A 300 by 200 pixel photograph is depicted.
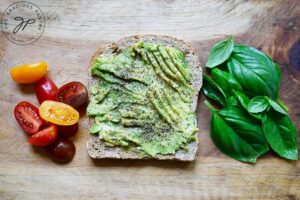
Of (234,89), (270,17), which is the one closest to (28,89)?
(234,89)

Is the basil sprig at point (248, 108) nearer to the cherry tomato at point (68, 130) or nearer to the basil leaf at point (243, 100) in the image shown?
the basil leaf at point (243, 100)

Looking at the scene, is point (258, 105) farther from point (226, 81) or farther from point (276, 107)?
point (226, 81)

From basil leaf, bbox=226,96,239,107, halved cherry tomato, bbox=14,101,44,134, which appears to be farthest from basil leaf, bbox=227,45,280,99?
halved cherry tomato, bbox=14,101,44,134

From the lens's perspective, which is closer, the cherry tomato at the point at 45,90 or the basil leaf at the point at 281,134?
the basil leaf at the point at 281,134

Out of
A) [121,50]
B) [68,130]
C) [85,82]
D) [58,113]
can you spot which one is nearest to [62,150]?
[68,130]

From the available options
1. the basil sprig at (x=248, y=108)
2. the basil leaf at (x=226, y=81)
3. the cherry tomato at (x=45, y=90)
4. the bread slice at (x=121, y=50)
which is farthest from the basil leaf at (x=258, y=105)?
the cherry tomato at (x=45, y=90)

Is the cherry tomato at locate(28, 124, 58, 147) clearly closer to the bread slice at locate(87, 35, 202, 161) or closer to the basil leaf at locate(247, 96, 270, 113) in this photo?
the bread slice at locate(87, 35, 202, 161)
